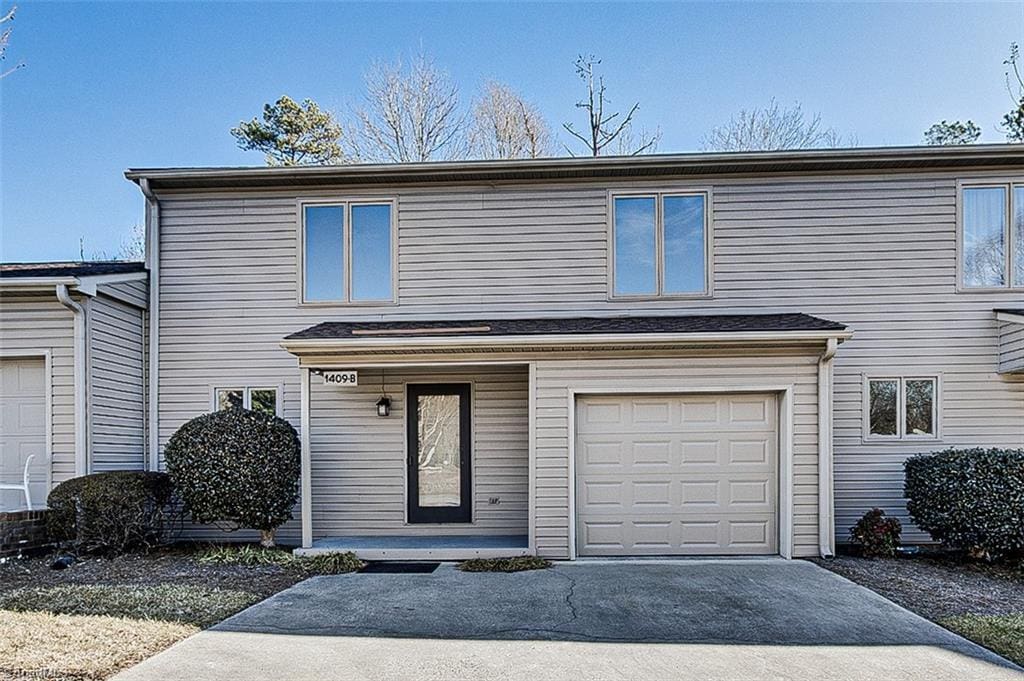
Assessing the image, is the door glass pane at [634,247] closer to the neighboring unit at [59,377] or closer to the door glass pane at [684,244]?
the door glass pane at [684,244]

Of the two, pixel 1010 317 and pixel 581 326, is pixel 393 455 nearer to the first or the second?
pixel 581 326

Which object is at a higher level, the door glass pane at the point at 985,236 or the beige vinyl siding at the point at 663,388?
the door glass pane at the point at 985,236

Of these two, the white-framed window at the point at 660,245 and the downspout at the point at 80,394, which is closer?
the downspout at the point at 80,394

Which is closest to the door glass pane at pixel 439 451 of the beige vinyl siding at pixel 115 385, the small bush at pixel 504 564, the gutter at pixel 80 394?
the small bush at pixel 504 564

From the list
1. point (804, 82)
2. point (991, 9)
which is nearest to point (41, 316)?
point (991, 9)

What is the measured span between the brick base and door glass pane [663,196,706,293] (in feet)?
27.2

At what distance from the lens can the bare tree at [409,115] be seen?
19688 mm

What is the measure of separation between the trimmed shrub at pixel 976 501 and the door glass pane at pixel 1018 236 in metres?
2.55

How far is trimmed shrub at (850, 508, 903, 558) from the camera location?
848 cm

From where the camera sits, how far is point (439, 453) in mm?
9594

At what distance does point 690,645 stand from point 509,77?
18257mm

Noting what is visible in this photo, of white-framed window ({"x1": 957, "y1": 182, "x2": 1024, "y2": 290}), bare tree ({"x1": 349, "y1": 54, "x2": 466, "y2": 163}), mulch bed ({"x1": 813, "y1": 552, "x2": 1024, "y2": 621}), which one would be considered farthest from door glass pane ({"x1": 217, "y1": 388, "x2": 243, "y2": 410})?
bare tree ({"x1": 349, "y1": 54, "x2": 466, "y2": 163})

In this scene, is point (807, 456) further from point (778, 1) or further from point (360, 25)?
point (360, 25)

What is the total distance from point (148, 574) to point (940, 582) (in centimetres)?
824
